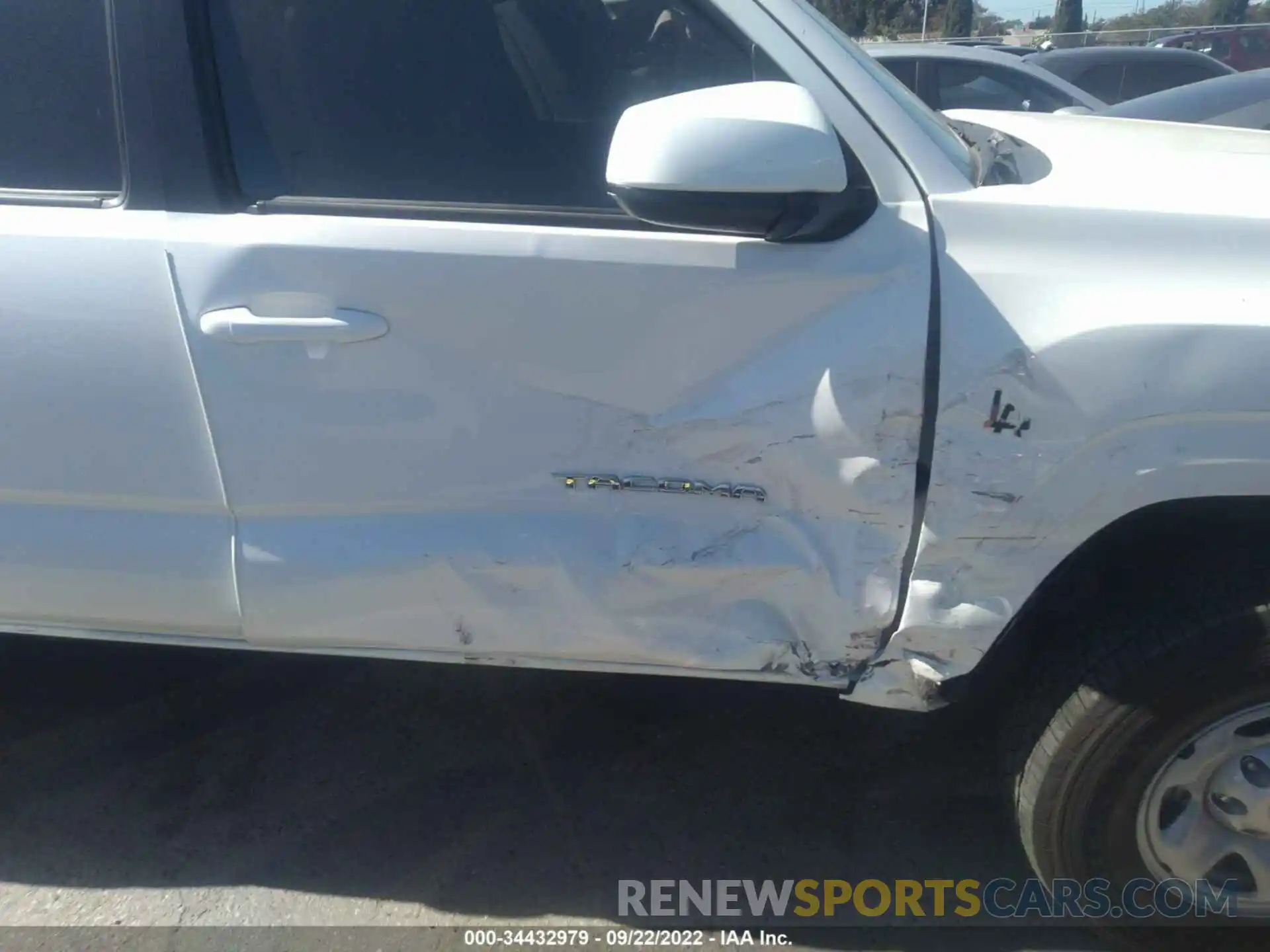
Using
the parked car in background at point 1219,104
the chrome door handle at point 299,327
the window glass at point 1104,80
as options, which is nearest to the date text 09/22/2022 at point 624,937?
the chrome door handle at point 299,327

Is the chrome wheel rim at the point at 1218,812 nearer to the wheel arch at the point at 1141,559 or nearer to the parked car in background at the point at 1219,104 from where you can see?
the wheel arch at the point at 1141,559

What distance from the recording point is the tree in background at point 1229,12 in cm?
2992

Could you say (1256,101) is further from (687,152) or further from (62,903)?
(62,903)

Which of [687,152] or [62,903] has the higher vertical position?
[687,152]

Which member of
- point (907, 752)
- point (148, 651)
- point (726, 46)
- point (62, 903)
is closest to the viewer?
point (726, 46)

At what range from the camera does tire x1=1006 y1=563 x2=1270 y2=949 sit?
186 cm

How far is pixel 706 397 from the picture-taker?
1884 mm

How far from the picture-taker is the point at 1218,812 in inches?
80.4

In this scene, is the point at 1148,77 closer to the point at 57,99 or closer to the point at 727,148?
the point at 727,148

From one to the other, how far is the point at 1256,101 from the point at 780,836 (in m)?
3.46

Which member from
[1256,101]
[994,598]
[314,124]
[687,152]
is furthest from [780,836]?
[1256,101]

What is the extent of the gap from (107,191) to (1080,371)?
1.73m

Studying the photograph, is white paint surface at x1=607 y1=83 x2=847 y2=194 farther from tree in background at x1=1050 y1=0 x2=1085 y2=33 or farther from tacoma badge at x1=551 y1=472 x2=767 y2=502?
tree in background at x1=1050 y1=0 x2=1085 y2=33

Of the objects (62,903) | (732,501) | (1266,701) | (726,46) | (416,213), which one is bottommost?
(62,903)
